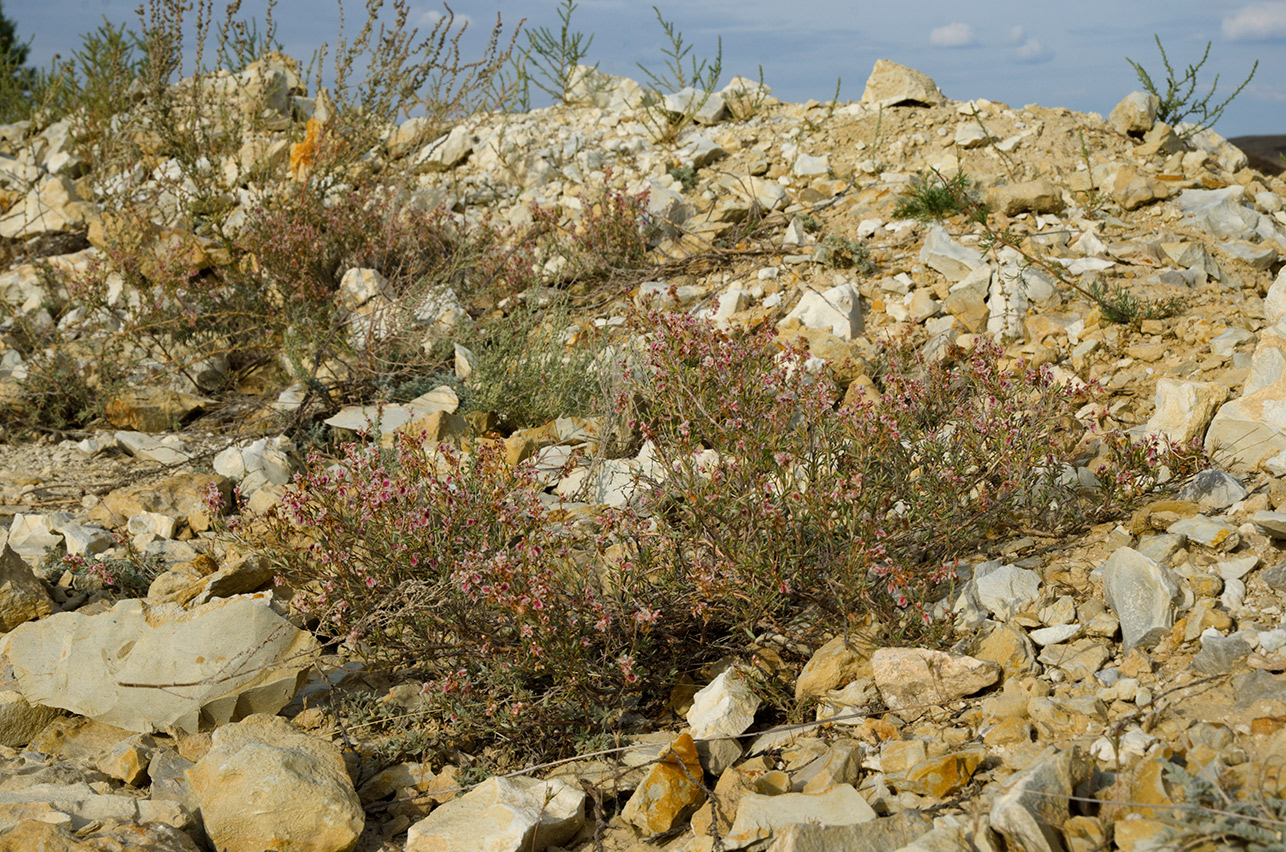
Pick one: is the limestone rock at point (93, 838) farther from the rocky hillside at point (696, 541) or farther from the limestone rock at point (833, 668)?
the limestone rock at point (833, 668)

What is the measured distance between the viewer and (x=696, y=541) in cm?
319

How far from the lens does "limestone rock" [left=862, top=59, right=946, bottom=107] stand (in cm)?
755

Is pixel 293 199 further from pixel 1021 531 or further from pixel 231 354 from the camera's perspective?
pixel 1021 531

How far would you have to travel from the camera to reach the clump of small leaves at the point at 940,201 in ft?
19.2

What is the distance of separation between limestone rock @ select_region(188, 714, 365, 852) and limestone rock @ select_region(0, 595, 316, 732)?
0.50 metres

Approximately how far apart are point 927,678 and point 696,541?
861 mm

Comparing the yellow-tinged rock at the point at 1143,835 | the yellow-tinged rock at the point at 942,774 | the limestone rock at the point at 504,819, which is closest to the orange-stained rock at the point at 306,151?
the limestone rock at the point at 504,819

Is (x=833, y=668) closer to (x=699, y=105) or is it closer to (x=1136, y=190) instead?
(x=1136, y=190)

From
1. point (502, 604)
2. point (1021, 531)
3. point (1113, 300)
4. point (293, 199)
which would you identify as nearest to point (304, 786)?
point (502, 604)

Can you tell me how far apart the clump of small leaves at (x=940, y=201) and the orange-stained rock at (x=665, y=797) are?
4.37m

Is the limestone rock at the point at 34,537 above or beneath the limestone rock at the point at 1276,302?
beneath

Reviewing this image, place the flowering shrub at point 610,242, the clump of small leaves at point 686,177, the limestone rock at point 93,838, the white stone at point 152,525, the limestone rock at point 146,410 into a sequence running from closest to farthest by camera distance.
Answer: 1. the limestone rock at point 93,838
2. the white stone at point 152,525
3. the limestone rock at point 146,410
4. the flowering shrub at point 610,242
5. the clump of small leaves at point 686,177

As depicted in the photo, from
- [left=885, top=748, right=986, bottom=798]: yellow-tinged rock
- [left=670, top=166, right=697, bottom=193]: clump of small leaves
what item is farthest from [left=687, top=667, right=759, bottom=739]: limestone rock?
[left=670, top=166, right=697, bottom=193]: clump of small leaves

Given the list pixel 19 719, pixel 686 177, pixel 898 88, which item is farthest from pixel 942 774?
pixel 898 88
